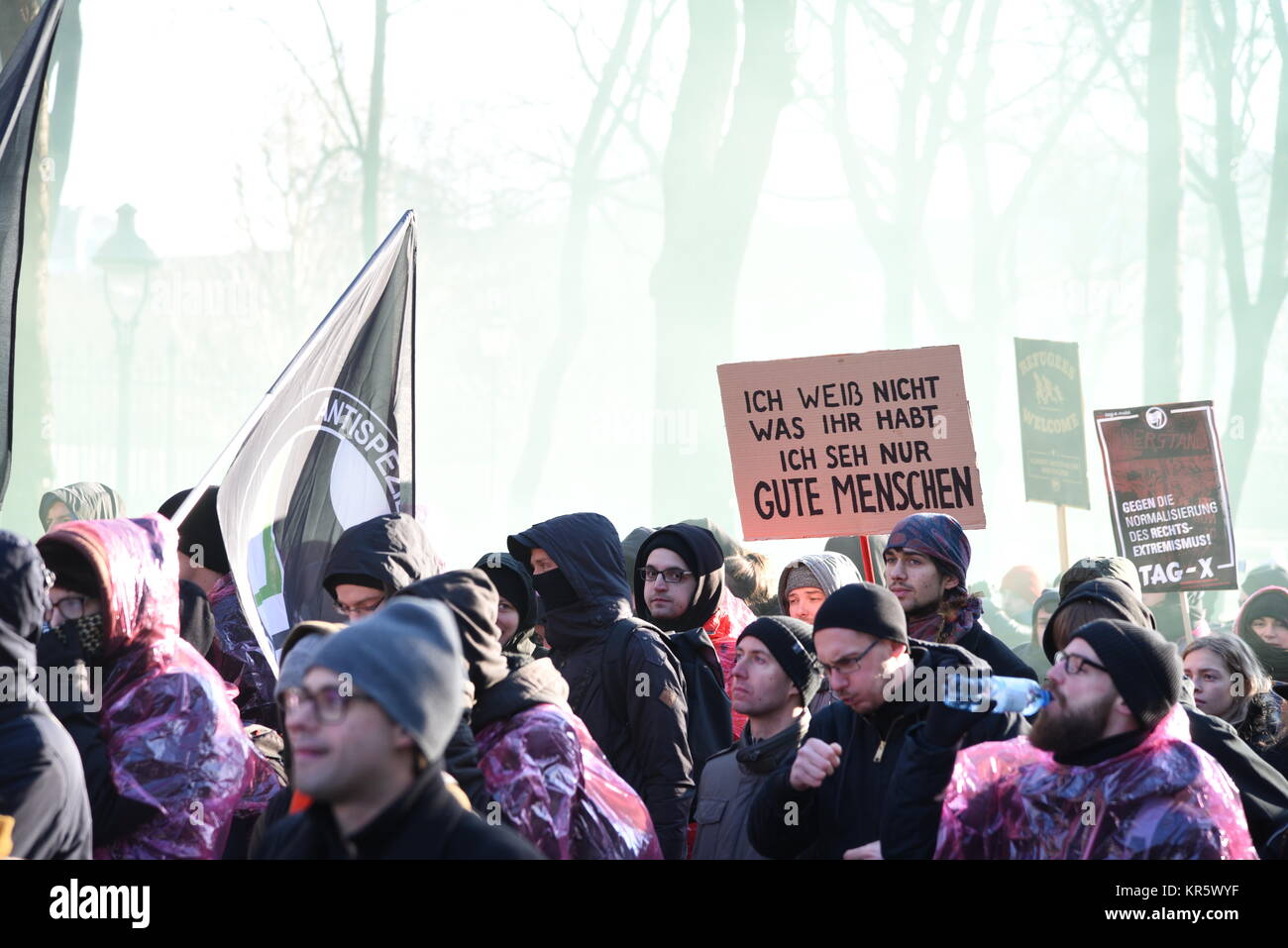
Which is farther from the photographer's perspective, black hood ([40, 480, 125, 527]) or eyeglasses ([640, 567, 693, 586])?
black hood ([40, 480, 125, 527])

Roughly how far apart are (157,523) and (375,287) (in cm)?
209

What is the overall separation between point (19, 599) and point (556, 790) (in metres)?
1.26

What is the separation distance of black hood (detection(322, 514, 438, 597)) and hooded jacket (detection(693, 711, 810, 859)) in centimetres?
106

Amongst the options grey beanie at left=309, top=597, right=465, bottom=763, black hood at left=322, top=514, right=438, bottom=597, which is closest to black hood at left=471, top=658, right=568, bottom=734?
black hood at left=322, top=514, right=438, bottom=597

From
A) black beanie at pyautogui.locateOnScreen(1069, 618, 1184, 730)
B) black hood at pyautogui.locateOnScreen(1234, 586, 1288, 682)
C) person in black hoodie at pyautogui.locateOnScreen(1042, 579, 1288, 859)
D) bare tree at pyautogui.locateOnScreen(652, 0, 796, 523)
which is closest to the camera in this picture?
black beanie at pyautogui.locateOnScreen(1069, 618, 1184, 730)

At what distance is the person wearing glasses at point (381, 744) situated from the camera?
7.11 ft

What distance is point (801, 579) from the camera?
5.70 metres

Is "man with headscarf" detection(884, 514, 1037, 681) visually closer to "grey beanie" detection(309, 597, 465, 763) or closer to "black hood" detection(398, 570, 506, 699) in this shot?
"black hood" detection(398, 570, 506, 699)

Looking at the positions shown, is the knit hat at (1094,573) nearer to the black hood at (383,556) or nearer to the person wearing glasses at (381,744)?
the black hood at (383,556)

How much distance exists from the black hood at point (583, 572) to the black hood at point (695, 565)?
1.39 feet

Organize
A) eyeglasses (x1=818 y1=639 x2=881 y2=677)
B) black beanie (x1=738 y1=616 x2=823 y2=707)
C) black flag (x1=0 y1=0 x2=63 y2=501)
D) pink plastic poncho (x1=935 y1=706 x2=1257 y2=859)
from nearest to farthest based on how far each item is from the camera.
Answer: pink plastic poncho (x1=935 y1=706 x2=1257 y2=859) → eyeglasses (x1=818 y1=639 x2=881 y2=677) → black beanie (x1=738 y1=616 x2=823 y2=707) → black flag (x1=0 y1=0 x2=63 y2=501)

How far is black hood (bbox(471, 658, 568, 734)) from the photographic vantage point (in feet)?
11.5
